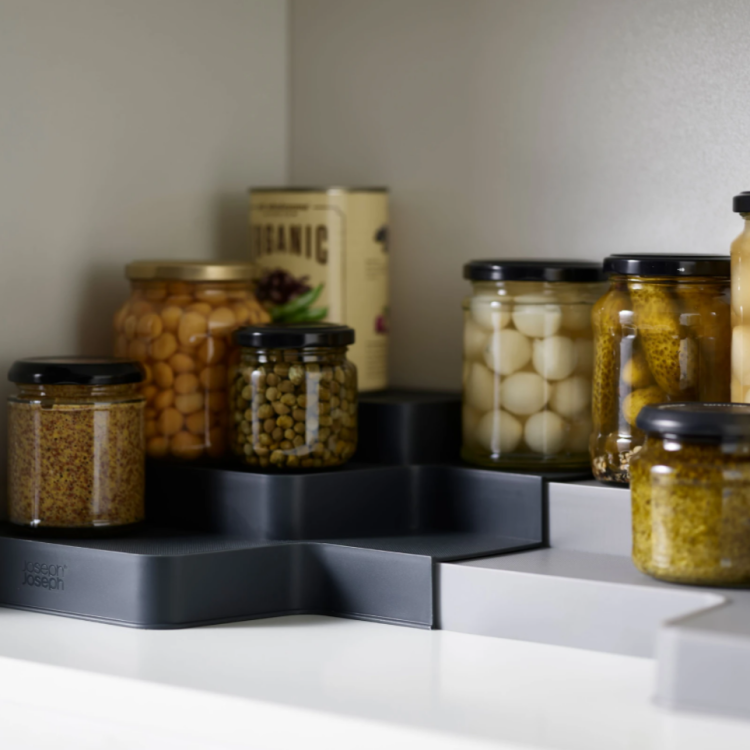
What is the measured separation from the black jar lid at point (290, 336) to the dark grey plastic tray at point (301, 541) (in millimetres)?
107

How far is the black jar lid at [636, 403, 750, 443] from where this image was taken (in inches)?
32.4

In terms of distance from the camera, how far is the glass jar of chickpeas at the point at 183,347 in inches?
43.4

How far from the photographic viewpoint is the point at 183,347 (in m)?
1.10

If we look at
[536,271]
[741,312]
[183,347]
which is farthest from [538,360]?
[183,347]

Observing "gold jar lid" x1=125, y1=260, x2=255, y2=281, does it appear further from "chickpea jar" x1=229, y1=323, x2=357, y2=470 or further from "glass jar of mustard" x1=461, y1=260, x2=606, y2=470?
"glass jar of mustard" x1=461, y1=260, x2=606, y2=470

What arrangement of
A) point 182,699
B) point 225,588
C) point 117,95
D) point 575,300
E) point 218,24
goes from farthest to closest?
point 218,24, point 117,95, point 575,300, point 225,588, point 182,699

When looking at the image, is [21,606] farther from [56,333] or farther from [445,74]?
[445,74]

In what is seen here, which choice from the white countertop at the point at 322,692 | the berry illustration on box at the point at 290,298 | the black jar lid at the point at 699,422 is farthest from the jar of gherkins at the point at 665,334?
the berry illustration on box at the point at 290,298

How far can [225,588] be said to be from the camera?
3.09 ft

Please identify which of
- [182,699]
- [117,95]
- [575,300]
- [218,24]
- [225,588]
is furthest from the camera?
[218,24]

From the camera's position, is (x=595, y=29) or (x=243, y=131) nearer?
(x=595, y=29)

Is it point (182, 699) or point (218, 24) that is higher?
point (218, 24)

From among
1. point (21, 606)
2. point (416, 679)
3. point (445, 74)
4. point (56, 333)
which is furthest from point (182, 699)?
point (445, 74)

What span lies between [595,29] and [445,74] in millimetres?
167
